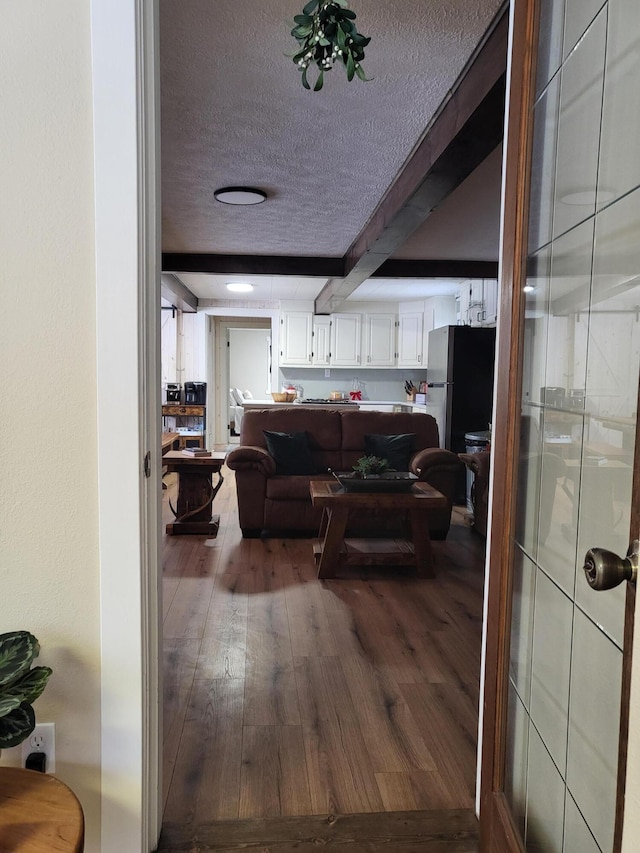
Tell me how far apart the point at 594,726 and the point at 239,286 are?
22.4 feet

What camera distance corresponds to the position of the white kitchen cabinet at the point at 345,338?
875 centimetres

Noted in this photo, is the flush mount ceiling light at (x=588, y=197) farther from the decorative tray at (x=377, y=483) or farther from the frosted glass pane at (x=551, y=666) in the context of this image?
the decorative tray at (x=377, y=483)

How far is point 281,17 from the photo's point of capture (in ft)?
6.26

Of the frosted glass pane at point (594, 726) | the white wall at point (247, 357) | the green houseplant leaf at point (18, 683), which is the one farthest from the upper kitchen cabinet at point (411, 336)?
the green houseplant leaf at point (18, 683)

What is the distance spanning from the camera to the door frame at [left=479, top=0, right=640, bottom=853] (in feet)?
4.54

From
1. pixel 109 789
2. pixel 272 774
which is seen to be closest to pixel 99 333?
pixel 109 789

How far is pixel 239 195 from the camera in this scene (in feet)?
12.0

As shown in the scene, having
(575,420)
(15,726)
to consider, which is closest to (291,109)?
(575,420)

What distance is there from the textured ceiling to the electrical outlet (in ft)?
6.82

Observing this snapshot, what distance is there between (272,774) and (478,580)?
7.27 ft

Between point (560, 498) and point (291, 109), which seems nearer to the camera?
point (560, 498)

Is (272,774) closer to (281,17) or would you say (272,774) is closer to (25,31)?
(25,31)

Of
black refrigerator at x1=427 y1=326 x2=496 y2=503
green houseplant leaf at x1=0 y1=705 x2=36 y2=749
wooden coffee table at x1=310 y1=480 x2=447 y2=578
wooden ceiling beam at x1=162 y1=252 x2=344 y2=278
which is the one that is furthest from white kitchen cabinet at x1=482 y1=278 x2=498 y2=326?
green houseplant leaf at x1=0 y1=705 x2=36 y2=749

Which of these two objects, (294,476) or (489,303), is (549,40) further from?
(489,303)
